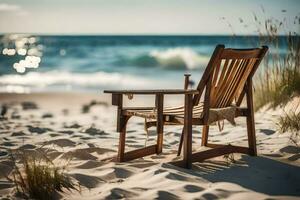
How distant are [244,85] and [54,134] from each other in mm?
2301

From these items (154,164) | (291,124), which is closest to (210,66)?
(154,164)

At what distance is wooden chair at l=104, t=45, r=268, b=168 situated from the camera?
12.6ft

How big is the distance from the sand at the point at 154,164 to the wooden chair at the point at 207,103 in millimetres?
98

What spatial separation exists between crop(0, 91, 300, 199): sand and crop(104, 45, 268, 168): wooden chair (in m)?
0.10

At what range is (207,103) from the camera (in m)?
3.87

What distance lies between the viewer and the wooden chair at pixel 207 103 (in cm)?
383

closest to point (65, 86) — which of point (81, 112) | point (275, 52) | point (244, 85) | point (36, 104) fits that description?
point (36, 104)

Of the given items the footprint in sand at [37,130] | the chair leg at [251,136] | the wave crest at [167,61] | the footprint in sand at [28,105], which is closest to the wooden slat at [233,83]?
the chair leg at [251,136]

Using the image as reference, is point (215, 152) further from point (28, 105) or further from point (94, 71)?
point (94, 71)

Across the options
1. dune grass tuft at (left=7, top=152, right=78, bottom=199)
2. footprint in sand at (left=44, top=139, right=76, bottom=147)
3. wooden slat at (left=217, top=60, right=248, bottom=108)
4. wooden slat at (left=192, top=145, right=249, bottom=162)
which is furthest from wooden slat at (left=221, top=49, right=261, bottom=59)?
footprint in sand at (left=44, top=139, right=76, bottom=147)

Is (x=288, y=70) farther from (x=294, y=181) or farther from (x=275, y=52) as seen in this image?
(x=294, y=181)

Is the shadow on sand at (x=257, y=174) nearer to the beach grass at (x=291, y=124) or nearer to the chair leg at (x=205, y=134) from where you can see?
the chair leg at (x=205, y=134)

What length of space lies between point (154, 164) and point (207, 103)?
68 centimetres

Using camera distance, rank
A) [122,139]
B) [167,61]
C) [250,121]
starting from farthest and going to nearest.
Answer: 1. [167,61]
2. [250,121]
3. [122,139]
